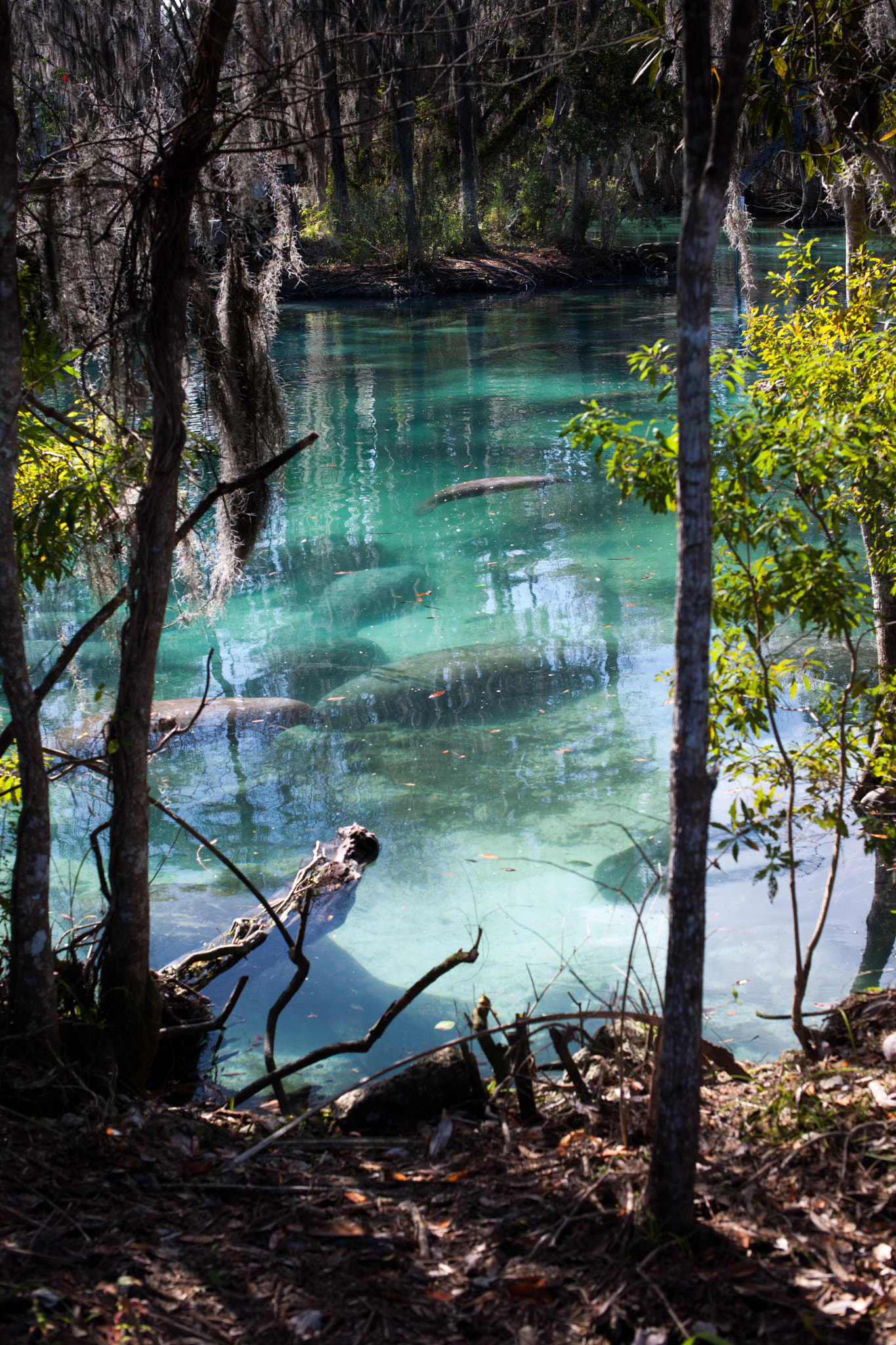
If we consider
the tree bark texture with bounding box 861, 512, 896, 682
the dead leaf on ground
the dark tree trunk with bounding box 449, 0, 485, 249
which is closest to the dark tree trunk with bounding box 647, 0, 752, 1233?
the dead leaf on ground

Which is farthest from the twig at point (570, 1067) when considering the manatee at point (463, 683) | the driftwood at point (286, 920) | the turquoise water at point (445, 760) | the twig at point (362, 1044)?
the manatee at point (463, 683)

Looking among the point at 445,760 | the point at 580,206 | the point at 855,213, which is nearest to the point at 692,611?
the point at 855,213

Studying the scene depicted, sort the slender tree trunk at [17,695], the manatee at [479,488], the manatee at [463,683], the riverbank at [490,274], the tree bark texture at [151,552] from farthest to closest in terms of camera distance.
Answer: the riverbank at [490,274] → the manatee at [479,488] → the manatee at [463,683] → the tree bark texture at [151,552] → the slender tree trunk at [17,695]

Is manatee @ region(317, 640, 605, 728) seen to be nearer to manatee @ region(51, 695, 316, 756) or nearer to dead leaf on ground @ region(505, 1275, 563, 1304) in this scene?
manatee @ region(51, 695, 316, 756)

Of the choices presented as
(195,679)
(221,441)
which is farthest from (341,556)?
(221,441)

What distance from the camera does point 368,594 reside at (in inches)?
480

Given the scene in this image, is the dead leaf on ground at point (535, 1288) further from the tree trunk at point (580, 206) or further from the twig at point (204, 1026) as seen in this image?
→ the tree trunk at point (580, 206)

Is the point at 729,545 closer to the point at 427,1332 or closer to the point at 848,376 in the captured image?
the point at 848,376

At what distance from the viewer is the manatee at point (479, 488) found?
1520 cm

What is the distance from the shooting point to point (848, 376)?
14.8ft

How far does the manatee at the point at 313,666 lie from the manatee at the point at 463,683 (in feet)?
0.71

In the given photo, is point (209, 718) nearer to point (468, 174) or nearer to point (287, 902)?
point (287, 902)

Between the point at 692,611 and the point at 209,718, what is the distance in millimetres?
6806

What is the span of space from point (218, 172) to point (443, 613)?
7.08 m
